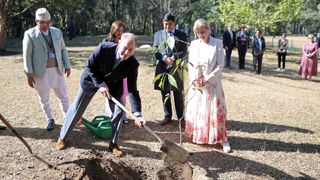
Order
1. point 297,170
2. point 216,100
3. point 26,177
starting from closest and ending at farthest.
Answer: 1. point 26,177
2. point 297,170
3. point 216,100

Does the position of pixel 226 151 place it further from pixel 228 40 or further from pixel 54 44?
pixel 228 40

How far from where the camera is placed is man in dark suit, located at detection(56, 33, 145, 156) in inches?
172

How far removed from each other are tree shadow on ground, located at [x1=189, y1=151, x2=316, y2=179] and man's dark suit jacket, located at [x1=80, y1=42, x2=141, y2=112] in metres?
1.13

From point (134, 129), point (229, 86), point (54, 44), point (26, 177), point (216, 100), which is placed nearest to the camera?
point (26, 177)

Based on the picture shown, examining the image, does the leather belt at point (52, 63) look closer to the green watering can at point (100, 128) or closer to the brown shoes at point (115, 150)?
the green watering can at point (100, 128)

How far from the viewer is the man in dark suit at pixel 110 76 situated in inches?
172

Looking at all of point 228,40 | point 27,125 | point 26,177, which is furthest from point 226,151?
point 228,40

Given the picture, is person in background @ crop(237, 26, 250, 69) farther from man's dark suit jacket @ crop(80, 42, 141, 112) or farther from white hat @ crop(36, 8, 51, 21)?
man's dark suit jacket @ crop(80, 42, 141, 112)

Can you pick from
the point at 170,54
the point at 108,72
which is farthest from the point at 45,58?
the point at 170,54

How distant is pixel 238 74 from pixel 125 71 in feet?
32.7

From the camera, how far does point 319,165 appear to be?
4.97 meters

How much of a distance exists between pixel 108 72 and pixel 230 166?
1.93 m

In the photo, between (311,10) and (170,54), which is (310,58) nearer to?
(170,54)

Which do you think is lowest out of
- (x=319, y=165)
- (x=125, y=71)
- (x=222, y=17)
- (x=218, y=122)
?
(x=319, y=165)
